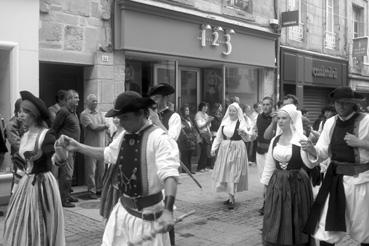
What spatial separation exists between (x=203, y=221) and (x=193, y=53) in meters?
5.24

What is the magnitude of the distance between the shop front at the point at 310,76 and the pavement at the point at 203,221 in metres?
6.63

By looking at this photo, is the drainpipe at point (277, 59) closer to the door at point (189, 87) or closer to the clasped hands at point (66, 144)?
the door at point (189, 87)

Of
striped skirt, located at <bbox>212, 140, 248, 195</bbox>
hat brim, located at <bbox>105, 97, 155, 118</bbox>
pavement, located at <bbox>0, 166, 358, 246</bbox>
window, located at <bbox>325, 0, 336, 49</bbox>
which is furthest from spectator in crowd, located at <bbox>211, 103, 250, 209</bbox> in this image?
window, located at <bbox>325, 0, 336, 49</bbox>

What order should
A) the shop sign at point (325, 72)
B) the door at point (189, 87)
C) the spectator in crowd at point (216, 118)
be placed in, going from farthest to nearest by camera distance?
1. the shop sign at point (325, 72)
2. the spectator in crowd at point (216, 118)
3. the door at point (189, 87)

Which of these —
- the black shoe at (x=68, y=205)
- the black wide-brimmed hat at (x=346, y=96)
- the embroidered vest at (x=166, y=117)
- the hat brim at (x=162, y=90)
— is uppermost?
the hat brim at (x=162, y=90)

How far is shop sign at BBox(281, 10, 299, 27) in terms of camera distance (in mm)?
14312

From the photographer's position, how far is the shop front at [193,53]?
9969 millimetres

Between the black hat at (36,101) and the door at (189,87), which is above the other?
the door at (189,87)

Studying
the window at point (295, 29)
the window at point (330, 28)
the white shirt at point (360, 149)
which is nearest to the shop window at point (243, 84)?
the window at point (295, 29)

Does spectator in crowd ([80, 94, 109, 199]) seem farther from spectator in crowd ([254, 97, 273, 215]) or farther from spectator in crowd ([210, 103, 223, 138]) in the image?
spectator in crowd ([210, 103, 223, 138])

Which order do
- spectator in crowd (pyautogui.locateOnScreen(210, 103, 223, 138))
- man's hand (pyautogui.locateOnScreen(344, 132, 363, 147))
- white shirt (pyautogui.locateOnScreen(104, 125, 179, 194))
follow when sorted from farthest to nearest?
1. spectator in crowd (pyautogui.locateOnScreen(210, 103, 223, 138))
2. man's hand (pyautogui.locateOnScreen(344, 132, 363, 147))
3. white shirt (pyautogui.locateOnScreen(104, 125, 179, 194))

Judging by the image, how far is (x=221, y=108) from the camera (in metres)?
12.6

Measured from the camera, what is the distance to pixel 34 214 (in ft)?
14.1

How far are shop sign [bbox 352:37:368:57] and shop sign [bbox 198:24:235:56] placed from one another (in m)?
8.39
